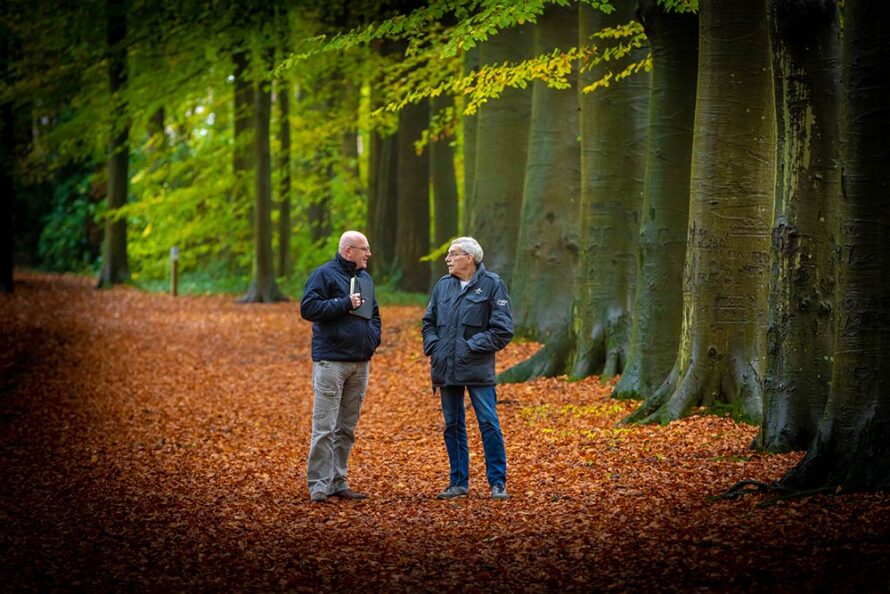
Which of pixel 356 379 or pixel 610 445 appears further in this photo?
pixel 610 445

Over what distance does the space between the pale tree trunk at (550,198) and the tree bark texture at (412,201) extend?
1189cm

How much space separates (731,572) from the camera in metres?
5.96

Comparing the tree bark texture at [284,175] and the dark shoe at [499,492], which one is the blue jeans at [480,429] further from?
the tree bark texture at [284,175]

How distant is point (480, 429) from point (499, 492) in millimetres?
489

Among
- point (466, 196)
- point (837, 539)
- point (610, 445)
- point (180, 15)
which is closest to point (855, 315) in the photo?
point (837, 539)

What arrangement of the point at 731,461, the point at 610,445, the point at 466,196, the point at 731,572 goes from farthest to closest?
the point at 466,196, the point at 610,445, the point at 731,461, the point at 731,572

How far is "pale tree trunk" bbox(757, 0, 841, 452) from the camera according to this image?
8211 millimetres

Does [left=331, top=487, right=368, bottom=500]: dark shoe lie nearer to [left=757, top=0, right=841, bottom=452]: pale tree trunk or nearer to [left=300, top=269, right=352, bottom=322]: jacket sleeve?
[left=300, top=269, right=352, bottom=322]: jacket sleeve

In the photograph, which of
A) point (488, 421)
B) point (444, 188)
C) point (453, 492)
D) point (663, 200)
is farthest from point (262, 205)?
point (488, 421)

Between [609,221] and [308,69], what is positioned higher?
[308,69]

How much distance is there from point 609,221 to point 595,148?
86 centimetres

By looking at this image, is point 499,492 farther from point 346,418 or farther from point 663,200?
point 663,200

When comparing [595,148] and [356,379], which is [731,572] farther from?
[595,148]

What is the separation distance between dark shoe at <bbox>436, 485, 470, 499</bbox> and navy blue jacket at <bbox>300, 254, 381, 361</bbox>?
119 centimetres
